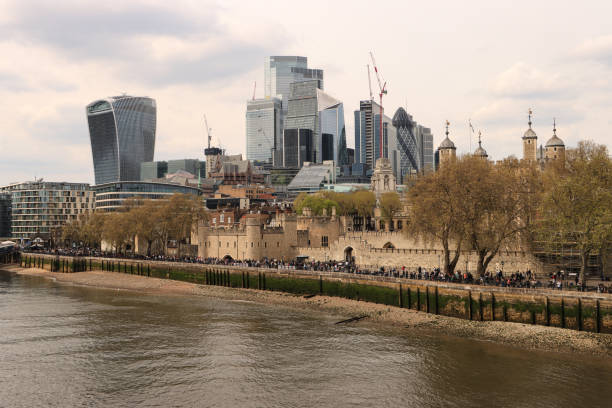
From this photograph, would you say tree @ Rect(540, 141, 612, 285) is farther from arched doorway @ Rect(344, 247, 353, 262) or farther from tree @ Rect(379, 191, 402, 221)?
tree @ Rect(379, 191, 402, 221)

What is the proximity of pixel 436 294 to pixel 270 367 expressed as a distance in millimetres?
20434

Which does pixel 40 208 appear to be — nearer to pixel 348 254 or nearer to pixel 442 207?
pixel 348 254

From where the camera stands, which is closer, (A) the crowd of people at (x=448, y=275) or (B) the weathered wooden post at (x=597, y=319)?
(B) the weathered wooden post at (x=597, y=319)

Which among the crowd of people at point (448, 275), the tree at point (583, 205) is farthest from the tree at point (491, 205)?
the tree at point (583, 205)

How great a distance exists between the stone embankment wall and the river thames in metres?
5.04

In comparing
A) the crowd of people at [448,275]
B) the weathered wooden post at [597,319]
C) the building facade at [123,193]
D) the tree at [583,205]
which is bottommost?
the weathered wooden post at [597,319]

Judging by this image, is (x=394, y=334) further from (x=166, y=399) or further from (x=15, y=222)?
(x=15, y=222)

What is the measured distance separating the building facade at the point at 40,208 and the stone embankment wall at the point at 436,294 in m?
114

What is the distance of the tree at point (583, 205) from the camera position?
47.8 m

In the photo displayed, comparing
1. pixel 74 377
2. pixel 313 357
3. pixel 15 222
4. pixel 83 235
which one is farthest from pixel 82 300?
pixel 15 222

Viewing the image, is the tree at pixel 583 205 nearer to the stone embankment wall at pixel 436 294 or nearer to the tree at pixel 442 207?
the stone embankment wall at pixel 436 294

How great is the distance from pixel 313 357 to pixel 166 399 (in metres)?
11.5

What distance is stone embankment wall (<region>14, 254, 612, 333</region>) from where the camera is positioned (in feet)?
142

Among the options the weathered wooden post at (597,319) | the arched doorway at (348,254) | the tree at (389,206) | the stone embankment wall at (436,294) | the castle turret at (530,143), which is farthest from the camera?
the tree at (389,206)
